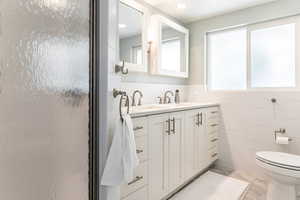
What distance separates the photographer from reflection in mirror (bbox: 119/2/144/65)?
2.11 metres

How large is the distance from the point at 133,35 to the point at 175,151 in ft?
4.59

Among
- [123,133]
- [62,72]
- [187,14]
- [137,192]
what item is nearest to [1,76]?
[62,72]

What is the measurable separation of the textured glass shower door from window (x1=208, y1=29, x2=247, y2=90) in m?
2.54

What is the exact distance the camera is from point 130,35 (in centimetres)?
219

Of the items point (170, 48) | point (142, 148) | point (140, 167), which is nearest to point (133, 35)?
point (170, 48)

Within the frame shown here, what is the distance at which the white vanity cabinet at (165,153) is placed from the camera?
165 centimetres

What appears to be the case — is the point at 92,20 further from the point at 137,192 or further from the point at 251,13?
the point at 251,13

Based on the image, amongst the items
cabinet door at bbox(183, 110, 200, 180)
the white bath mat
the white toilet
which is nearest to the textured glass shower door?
cabinet door at bbox(183, 110, 200, 180)

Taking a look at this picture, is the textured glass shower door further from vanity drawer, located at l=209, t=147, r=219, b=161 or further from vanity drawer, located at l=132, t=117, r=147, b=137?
vanity drawer, located at l=209, t=147, r=219, b=161

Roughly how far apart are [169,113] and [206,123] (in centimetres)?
94

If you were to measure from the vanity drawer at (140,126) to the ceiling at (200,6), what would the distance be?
1695 millimetres

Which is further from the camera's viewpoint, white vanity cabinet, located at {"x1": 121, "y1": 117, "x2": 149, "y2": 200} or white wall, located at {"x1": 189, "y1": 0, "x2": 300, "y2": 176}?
white wall, located at {"x1": 189, "y1": 0, "x2": 300, "y2": 176}

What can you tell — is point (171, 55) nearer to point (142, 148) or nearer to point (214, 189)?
point (142, 148)

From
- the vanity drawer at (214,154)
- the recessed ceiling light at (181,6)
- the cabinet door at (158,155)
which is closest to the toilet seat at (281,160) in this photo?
the vanity drawer at (214,154)
